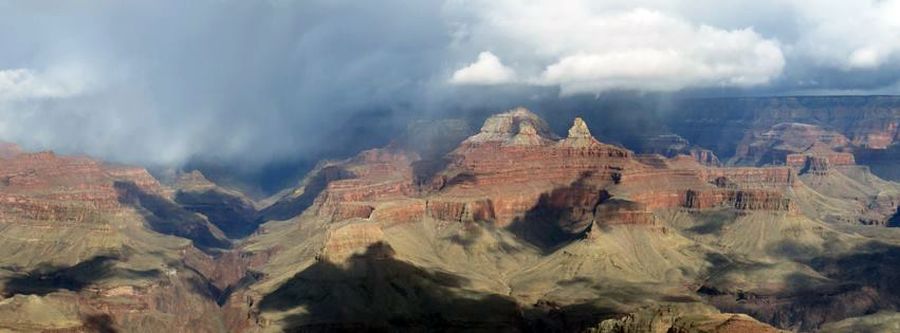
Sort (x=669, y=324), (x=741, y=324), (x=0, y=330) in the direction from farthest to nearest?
(x=0, y=330)
(x=669, y=324)
(x=741, y=324)

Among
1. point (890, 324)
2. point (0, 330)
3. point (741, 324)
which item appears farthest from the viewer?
point (0, 330)

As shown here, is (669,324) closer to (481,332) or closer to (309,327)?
(481,332)

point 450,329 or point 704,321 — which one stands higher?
point 704,321

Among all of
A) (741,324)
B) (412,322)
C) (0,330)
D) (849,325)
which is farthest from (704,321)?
(0,330)

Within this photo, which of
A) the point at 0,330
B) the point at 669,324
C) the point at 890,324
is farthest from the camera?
the point at 0,330

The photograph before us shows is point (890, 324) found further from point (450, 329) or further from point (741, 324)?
point (450, 329)

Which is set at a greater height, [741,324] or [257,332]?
[741,324]

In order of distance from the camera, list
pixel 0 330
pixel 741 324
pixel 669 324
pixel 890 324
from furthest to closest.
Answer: pixel 0 330, pixel 890 324, pixel 669 324, pixel 741 324

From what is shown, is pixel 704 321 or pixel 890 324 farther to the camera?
pixel 890 324

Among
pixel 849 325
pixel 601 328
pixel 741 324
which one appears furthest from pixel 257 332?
pixel 849 325
